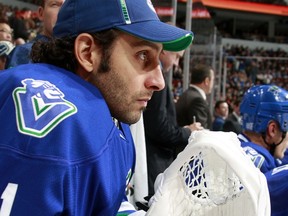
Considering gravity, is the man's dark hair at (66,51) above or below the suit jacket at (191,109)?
above

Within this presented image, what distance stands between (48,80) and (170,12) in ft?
9.35

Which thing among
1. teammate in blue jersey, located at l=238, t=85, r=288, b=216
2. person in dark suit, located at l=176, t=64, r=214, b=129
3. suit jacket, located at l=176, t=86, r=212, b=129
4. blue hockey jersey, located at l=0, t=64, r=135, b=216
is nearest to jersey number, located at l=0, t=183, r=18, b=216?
blue hockey jersey, located at l=0, t=64, r=135, b=216

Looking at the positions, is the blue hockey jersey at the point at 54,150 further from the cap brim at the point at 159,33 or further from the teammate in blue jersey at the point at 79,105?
the cap brim at the point at 159,33

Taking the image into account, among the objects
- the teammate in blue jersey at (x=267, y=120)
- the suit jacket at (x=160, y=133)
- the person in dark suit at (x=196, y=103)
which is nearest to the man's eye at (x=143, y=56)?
the teammate in blue jersey at (x=267, y=120)

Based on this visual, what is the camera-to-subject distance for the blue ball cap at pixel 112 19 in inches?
35.3

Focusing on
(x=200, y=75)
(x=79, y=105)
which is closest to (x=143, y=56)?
(x=79, y=105)

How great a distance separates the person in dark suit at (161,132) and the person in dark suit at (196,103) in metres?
0.50

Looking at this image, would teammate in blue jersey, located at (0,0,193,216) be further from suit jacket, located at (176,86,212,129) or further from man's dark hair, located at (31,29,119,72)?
suit jacket, located at (176,86,212,129)

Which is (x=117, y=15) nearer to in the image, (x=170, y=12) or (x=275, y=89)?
(x=275, y=89)

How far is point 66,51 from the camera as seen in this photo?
3.10ft

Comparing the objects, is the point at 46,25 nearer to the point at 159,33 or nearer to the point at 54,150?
the point at 159,33

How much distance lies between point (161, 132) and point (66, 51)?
1.49m

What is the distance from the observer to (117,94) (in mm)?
924

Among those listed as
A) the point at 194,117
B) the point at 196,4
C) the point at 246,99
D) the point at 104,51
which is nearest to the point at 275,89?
the point at 246,99
